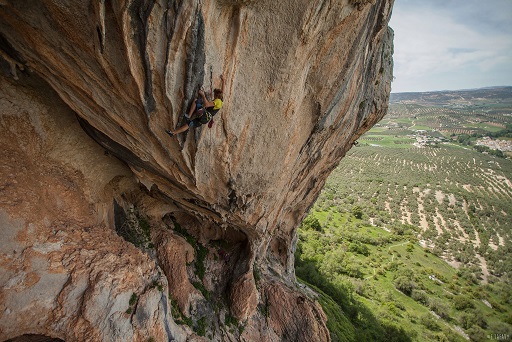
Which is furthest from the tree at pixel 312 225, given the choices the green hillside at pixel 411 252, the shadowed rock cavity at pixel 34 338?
the shadowed rock cavity at pixel 34 338

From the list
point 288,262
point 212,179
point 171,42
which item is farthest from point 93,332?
point 288,262

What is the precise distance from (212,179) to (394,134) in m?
192

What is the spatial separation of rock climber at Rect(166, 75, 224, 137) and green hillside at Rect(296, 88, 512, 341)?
1798cm

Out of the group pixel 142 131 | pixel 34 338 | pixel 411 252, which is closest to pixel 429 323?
pixel 411 252

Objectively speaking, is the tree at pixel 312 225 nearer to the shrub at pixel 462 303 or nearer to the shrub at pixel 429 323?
the shrub at pixel 429 323

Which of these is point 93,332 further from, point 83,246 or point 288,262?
point 288,262

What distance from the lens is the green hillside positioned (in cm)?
3136

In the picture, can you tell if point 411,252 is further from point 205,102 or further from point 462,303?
point 205,102

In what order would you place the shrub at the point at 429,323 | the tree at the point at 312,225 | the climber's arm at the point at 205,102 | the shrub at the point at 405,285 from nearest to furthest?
the climber's arm at the point at 205,102 → the shrub at the point at 429,323 → the shrub at the point at 405,285 → the tree at the point at 312,225

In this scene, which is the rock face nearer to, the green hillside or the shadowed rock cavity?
the shadowed rock cavity

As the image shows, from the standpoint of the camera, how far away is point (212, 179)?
9883 mm

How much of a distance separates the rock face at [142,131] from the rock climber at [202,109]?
0.76 feet

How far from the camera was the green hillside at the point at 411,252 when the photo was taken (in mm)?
31359

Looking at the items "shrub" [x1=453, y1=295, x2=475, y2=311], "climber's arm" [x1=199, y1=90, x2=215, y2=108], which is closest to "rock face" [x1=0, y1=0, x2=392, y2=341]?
"climber's arm" [x1=199, y1=90, x2=215, y2=108]
